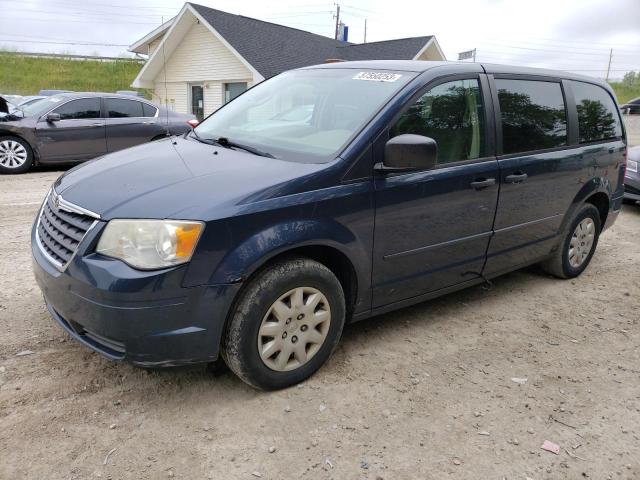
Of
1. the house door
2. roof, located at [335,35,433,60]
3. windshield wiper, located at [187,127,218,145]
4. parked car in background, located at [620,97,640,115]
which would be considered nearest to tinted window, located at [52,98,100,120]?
windshield wiper, located at [187,127,218,145]

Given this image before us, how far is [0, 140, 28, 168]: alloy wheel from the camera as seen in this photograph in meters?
9.33

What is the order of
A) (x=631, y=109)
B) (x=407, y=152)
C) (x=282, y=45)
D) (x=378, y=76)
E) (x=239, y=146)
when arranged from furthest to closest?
(x=631, y=109) → (x=282, y=45) → (x=378, y=76) → (x=239, y=146) → (x=407, y=152)

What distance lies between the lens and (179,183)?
271cm

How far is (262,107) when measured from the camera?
3.87 meters

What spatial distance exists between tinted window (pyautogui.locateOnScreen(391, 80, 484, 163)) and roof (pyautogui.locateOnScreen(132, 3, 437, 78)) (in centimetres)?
1418

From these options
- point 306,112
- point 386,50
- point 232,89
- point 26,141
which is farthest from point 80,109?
point 386,50

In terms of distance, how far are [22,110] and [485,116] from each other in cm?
922

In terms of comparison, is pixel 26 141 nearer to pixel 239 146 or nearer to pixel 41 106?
pixel 41 106

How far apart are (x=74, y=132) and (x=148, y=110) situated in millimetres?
1569

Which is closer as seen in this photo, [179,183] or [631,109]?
[179,183]

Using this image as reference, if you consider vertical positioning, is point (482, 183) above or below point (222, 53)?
below

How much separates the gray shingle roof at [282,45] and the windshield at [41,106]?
884cm

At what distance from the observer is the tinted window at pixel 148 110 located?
10.7 metres

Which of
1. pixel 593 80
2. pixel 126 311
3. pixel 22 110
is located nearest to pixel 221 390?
pixel 126 311
